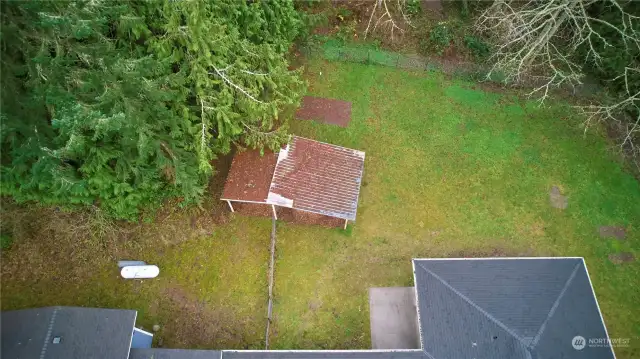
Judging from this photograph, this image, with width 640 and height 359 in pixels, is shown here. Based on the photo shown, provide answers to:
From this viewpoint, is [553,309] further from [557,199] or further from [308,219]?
[308,219]

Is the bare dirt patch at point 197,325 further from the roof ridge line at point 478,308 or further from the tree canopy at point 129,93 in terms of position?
the roof ridge line at point 478,308

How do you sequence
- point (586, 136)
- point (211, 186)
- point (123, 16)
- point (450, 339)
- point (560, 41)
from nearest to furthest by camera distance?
point (123, 16)
point (450, 339)
point (211, 186)
point (586, 136)
point (560, 41)

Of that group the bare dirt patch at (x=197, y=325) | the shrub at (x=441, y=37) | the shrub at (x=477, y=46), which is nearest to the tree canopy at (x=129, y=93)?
the bare dirt patch at (x=197, y=325)

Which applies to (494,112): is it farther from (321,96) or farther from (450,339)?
(450,339)

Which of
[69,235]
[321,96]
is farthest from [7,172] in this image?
[321,96]

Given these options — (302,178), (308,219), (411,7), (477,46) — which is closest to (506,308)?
(308,219)

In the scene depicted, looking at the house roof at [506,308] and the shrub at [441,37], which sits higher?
the shrub at [441,37]
